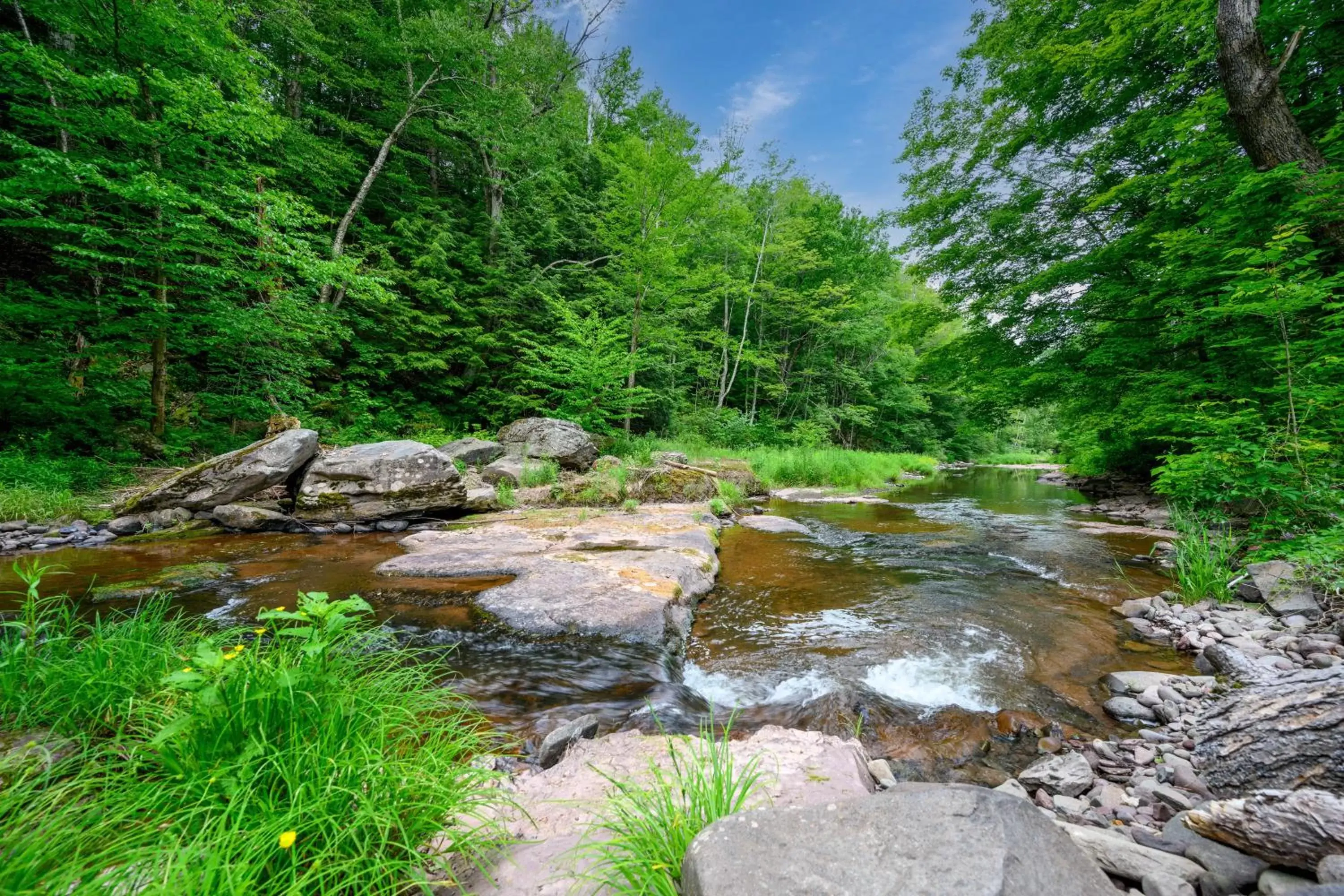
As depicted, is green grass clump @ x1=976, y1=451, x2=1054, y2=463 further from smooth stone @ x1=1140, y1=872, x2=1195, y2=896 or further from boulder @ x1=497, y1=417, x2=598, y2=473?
smooth stone @ x1=1140, y1=872, x2=1195, y2=896

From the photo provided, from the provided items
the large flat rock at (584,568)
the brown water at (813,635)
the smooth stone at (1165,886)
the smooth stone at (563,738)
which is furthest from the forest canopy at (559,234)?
the smooth stone at (563,738)

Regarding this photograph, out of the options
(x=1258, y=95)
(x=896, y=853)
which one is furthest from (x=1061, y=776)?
(x=1258, y=95)

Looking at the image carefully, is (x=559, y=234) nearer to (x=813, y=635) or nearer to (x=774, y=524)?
(x=774, y=524)

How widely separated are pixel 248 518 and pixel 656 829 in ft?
25.2

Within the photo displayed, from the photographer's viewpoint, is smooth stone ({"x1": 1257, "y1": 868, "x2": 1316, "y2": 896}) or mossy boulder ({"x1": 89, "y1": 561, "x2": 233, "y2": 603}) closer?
smooth stone ({"x1": 1257, "y1": 868, "x2": 1316, "y2": 896})

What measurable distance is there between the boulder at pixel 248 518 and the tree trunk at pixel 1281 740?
29.6 ft

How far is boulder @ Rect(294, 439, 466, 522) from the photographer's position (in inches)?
262

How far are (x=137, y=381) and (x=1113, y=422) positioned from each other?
54.1 feet

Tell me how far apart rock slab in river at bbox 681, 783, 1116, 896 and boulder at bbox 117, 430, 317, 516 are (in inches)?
321

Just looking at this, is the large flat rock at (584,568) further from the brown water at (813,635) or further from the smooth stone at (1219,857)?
the smooth stone at (1219,857)

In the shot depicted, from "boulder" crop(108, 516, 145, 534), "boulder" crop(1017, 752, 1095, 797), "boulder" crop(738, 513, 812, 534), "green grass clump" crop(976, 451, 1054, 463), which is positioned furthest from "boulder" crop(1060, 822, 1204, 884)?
"green grass clump" crop(976, 451, 1054, 463)

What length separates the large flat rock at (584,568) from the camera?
3.54 metres

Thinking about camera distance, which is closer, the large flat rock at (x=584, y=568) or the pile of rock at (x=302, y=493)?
the large flat rock at (x=584, y=568)

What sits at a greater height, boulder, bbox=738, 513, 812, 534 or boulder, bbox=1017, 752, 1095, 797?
boulder, bbox=1017, 752, 1095, 797
